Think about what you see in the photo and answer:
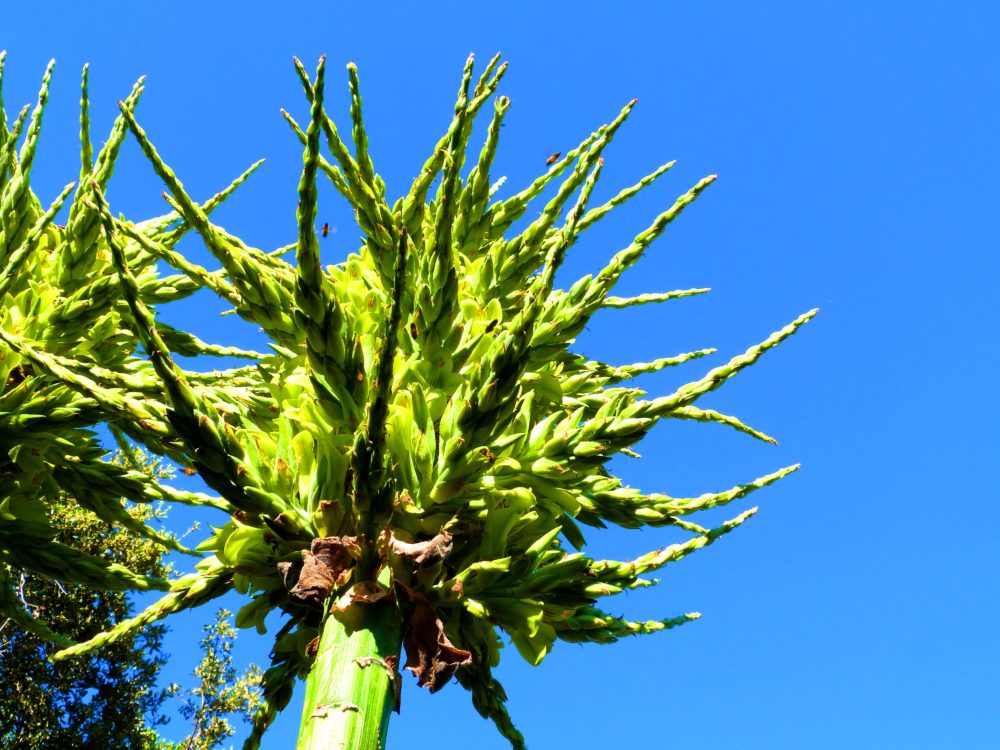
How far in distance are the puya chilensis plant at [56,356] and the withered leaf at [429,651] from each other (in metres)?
1.16

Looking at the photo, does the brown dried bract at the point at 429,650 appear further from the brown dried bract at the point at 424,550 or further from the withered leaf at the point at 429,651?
the brown dried bract at the point at 424,550

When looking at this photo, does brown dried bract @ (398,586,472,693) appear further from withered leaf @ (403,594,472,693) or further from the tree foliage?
the tree foliage

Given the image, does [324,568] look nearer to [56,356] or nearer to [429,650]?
[429,650]

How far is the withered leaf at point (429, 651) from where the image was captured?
2.48 meters

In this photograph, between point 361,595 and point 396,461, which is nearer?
point 361,595

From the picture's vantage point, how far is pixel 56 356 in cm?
Answer: 333

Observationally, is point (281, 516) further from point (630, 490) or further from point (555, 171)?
point (555, 171)

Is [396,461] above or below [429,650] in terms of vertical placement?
above

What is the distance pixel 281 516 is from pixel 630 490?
118cm

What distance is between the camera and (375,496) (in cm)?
251

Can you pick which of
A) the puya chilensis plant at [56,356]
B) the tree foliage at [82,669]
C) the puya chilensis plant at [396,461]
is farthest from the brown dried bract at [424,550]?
the tree foliage at [82,669]

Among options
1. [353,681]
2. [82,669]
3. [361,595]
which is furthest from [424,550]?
[82,669]

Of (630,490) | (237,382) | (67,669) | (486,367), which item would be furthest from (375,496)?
(67,669)

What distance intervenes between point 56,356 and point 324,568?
1568mm
